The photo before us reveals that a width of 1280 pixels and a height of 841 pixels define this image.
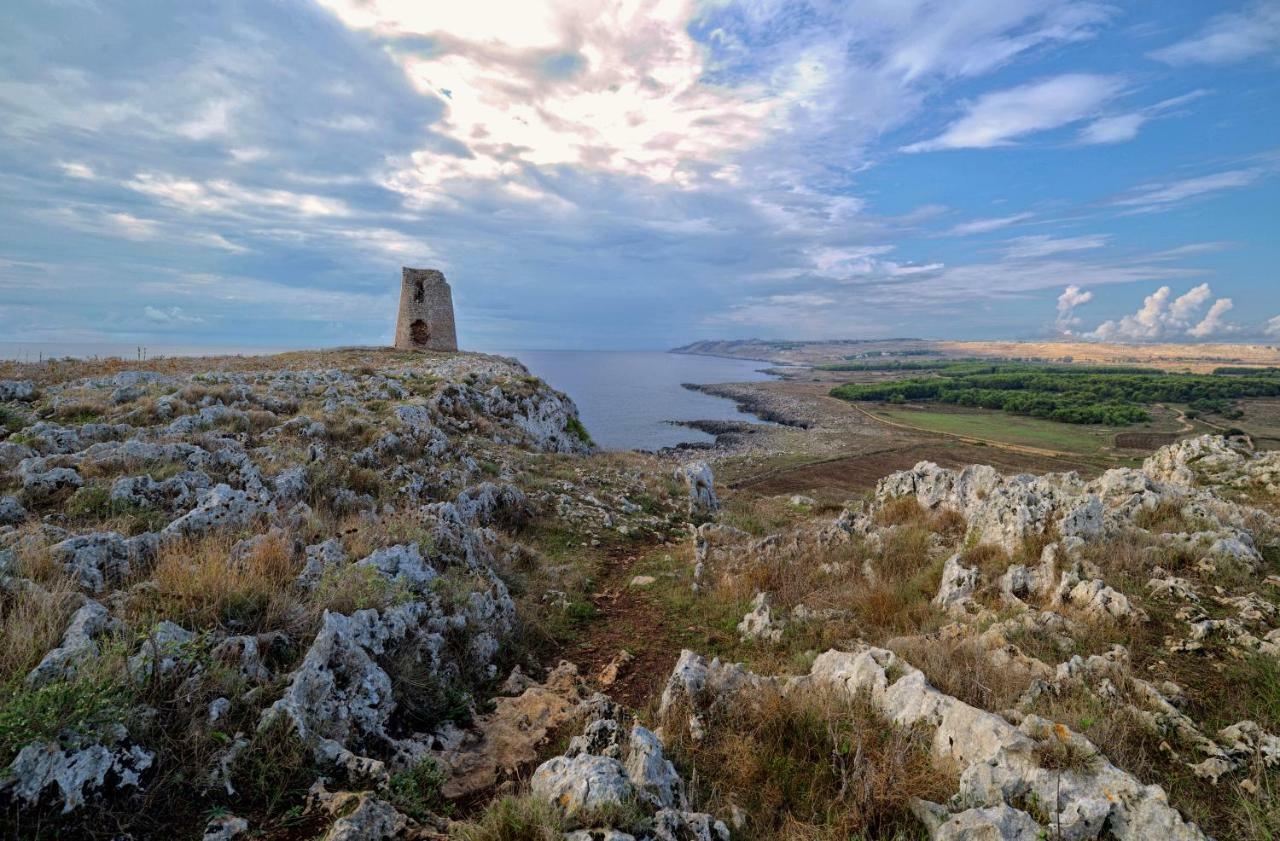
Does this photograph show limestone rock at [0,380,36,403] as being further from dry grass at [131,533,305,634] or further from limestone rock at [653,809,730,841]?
limestone rock at [653,809,730,841]

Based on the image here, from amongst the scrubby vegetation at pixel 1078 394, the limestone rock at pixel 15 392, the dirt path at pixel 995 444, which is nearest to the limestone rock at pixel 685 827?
the limestone rock at pixel 15 392

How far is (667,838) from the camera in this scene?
133 inches

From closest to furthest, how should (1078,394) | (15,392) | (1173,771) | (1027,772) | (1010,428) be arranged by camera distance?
(1027,772)
(1173,771)
(15,392)
(1010,428)
(1078,394)

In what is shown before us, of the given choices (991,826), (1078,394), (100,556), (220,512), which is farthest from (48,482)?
(1078,394)

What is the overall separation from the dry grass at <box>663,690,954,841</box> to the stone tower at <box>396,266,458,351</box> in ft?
127

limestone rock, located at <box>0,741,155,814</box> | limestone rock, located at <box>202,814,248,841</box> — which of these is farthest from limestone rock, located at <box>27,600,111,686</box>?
limestone rock, located at <box>202,814,248,841</box>

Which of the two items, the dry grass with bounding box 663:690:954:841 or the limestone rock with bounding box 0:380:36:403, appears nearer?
the dry grass with bounding box 663:690:954:841

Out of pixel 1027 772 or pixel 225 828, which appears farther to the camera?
pixel 1027 772

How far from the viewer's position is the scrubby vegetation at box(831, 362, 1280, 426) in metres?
85.6

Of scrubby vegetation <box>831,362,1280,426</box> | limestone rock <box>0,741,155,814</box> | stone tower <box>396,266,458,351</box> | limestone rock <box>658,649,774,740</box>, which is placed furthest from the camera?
scrubby vegetation <box>831,362,1280,426</box>

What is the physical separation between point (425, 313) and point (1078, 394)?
→ 118940 mm

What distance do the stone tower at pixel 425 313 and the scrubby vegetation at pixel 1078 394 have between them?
304 feet

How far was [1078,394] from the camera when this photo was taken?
103125mm

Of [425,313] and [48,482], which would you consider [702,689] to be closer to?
[48,482]
